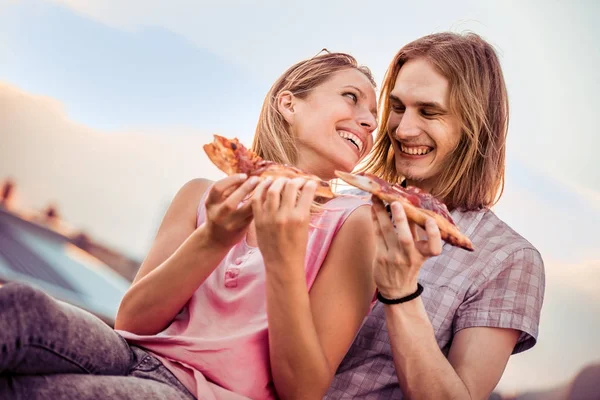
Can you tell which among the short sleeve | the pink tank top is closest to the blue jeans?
the pink tank top

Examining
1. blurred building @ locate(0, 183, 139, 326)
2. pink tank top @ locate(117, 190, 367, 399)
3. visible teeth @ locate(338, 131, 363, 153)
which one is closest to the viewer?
pink tank top @ locate(117, 190, 367, 399)

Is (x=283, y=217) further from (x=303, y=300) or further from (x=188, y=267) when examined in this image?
(x=188, y=267)

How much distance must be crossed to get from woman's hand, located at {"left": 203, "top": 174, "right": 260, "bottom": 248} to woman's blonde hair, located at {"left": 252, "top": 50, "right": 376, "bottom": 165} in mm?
514

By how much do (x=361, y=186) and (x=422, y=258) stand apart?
10.1 inches

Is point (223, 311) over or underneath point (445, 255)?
underneath

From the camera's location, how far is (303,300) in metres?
1.69

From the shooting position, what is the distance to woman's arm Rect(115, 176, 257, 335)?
1729mm

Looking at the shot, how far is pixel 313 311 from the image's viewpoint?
6.01ft

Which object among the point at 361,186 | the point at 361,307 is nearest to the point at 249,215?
the point at 361,186

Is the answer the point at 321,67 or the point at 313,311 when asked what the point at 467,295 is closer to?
the point at 313,311

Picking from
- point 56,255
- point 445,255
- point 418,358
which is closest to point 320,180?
point 418,358

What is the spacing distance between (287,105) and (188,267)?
85cm

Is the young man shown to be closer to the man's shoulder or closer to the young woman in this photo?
the man's shoulder

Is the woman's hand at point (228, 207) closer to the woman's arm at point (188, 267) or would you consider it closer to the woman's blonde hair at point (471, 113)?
the woman's arm at point (188, 267)
